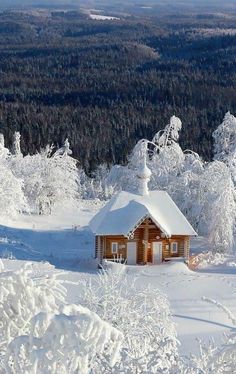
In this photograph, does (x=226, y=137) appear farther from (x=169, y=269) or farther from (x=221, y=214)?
(x=169, y=269)

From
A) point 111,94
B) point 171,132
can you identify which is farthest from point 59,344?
point 111,94

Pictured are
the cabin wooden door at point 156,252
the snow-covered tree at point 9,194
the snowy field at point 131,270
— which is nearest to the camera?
the snowy field at point 131,270

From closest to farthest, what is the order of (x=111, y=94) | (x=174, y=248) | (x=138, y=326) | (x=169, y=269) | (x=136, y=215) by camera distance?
(x=138, y=326)
(x=169, y=269)
(x=136, y=215)
(x=174, y=248)
(x=111, y=94)

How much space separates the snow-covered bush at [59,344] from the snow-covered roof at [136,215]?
20.8 m

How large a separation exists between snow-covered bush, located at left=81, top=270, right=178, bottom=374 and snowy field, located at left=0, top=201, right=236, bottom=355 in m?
1.40

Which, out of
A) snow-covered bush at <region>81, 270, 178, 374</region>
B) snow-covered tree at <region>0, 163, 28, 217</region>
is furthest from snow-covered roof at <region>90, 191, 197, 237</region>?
snow-covered bush at <region>81, 270, 178, 374</region>

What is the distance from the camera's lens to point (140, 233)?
90.8 ft

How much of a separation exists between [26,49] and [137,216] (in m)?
177

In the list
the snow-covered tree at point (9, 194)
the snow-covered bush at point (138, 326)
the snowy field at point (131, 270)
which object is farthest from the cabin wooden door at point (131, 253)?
the snow-covered bush at point (138, 326)

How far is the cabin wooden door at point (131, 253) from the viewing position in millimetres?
27719

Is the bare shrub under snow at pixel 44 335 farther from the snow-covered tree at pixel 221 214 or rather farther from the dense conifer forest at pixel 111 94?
the dense conifer forest at pixel 111 94

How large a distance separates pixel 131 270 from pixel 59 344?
67.8 ft

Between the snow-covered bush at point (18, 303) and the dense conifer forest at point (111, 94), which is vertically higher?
the dense conifer forest at point (111, 94)

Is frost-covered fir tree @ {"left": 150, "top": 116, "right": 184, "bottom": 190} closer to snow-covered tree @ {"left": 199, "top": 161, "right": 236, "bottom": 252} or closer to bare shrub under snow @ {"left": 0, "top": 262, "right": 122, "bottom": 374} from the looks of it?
snow-covered tree @ {"left": 199, "top": 161, "right": 236, "bottom": 252}
